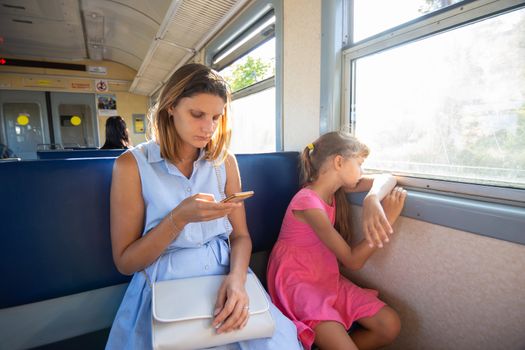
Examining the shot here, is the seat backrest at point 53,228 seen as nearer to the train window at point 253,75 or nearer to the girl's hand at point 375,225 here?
the girl's hand at point 375,225

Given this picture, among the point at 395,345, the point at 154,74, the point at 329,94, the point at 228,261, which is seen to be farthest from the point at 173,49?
the point at 395,345

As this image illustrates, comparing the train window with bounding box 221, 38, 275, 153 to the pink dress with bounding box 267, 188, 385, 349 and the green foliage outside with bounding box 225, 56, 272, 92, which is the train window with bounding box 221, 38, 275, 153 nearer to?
the green foliage outside with bounding box 225, 56, 272, 92

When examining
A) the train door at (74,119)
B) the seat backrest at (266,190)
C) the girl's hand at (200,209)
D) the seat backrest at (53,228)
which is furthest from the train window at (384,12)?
the train door at (74,119)

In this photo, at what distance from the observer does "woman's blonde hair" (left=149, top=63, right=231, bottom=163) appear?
3.64 feet

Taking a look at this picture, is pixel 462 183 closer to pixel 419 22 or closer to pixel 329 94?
pixel 419 22

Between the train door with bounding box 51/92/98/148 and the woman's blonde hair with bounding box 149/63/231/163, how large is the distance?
751 cm

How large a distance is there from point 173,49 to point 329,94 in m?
3.40

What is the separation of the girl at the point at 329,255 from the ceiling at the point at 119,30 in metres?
2.05

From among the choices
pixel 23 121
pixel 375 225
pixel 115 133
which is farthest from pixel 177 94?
pixel 23 121

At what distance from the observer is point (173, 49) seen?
14.2ft

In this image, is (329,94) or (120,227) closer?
(120,227)

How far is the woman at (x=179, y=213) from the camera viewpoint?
0.94 meters

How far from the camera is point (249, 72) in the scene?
307 centimetres

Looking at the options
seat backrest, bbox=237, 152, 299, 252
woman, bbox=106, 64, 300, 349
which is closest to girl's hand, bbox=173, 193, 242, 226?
woman, bbox=106, 64, 300, 349
